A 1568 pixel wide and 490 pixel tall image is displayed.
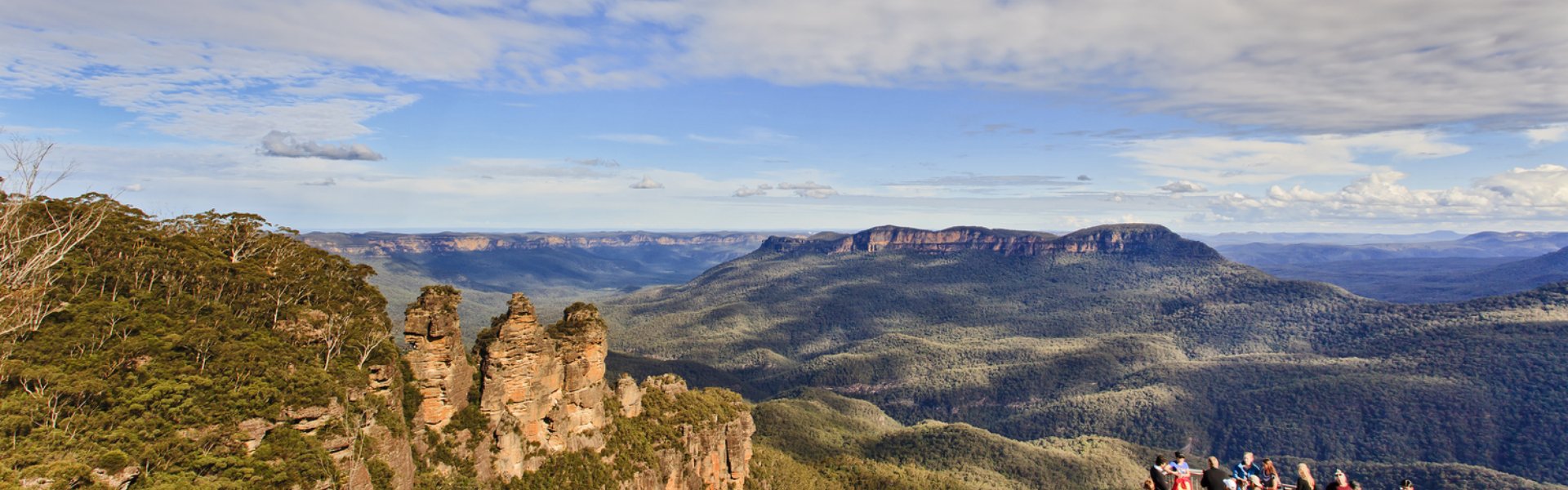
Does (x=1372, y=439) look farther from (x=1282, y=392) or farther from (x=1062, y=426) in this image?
(x=1062, y=426)

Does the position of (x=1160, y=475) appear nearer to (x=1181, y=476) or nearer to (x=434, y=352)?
(x=1181, y=476)

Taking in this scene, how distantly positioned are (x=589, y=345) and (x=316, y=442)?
21.7m

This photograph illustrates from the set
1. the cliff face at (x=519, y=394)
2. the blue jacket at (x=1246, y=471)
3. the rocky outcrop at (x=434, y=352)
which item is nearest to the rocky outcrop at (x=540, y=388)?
the cliff face at (x=519, y=394)

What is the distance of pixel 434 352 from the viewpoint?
36312 millimetres

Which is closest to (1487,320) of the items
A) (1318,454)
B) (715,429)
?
(1318,454)

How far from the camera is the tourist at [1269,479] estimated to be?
19656 mm

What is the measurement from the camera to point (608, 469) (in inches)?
1788

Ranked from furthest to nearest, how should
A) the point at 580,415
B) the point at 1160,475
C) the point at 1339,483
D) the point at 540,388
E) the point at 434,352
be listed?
the point at 580,415 → the point at 540,388 → the point at 434,352 → the point at 1160,475 → the point at 1339,483

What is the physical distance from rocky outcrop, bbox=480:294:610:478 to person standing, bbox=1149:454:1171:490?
3316 centimetres

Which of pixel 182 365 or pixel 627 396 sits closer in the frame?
pixel 182 365

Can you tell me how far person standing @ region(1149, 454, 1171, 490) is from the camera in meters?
19.1

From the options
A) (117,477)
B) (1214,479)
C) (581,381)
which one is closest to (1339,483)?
(1214,479)

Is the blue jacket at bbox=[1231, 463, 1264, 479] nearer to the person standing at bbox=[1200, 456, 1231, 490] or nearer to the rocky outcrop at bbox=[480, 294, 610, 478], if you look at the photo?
the person standing at bbox=[1200, 456, 1231, 490]

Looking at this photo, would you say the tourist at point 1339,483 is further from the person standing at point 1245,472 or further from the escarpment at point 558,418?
the escarpment at point 558,418
